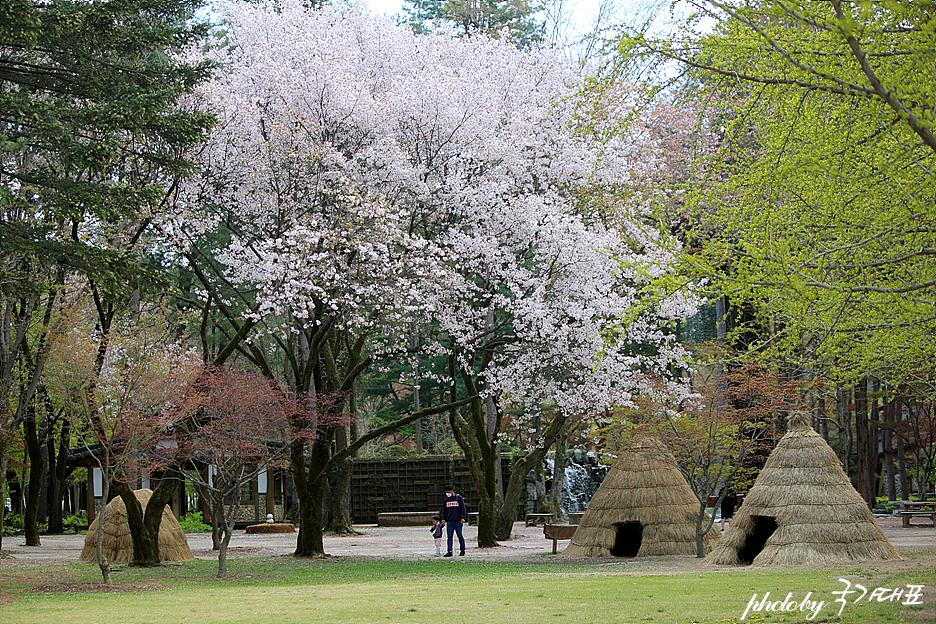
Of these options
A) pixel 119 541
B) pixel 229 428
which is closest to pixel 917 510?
pixel 229 428

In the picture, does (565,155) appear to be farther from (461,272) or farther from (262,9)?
(262,9)

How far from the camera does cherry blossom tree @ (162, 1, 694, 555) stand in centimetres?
1691

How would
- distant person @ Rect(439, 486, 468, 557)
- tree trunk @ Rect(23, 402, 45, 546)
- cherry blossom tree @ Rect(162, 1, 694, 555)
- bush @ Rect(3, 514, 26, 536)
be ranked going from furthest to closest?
bush @ Rect(3, 514, 26, 536), tree trunk @ Rect(23, 402, 45, 546), distant person @ Rect(439, 486, 468, 557), cherry blossom tree @ Rect(162, 1, 694, 555)

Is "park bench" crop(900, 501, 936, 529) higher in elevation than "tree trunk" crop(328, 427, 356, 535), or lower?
lower

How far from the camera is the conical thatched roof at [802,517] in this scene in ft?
44.4

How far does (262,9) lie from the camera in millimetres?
19062

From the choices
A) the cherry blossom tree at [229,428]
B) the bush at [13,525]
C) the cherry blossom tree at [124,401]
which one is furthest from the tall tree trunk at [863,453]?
the bush at [13,525]

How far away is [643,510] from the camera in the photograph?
680 inches

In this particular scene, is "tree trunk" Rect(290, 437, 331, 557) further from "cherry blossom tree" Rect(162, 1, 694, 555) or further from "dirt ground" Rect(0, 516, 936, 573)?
"dirt ground" Rect(0, 516, 936, 573)

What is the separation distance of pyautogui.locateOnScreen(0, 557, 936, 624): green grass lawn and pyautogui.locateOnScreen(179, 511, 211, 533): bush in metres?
16.6

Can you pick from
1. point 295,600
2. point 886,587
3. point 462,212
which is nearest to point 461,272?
point 462,212

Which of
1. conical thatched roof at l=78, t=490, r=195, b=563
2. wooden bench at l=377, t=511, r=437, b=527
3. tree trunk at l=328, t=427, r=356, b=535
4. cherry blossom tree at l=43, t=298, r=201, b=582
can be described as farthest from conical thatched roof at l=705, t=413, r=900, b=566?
wooden bench at l=377, t=511, r=437, b=527

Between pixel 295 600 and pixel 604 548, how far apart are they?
8.64 metres

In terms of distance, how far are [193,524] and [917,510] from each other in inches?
936
